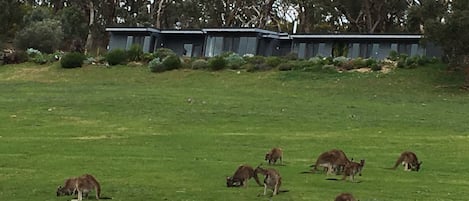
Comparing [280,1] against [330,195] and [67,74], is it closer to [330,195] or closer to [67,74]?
[67,74]

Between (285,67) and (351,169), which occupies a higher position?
(285,67)

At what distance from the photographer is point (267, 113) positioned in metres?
32.5

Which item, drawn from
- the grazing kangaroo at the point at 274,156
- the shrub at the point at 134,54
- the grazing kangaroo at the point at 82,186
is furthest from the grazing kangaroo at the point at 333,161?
the shrub at the point at 134,54

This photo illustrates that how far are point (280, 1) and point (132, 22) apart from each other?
1637 centimetres

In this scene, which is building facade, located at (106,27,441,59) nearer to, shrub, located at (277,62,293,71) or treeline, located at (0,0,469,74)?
treeline, located at (0,0,469,74)

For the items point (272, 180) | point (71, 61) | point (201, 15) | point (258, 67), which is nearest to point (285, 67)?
point (258, 67)

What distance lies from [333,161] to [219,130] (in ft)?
38.5

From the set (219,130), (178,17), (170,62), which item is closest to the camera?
(219,130)

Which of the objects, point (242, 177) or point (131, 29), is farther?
point (131, 29)

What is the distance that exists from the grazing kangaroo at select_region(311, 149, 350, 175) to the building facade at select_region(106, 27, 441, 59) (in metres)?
41.7

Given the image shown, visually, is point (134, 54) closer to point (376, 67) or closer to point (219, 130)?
point (376, 67)

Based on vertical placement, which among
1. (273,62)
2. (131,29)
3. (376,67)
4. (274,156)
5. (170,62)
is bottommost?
(274,156)

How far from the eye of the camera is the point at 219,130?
1075 inches

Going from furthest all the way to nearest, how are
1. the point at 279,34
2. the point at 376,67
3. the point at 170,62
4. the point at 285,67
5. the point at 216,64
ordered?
the point at 279,34 → the point at 170,62 → the point at 216,64 → the point at 285,67 → the point at 376,67
